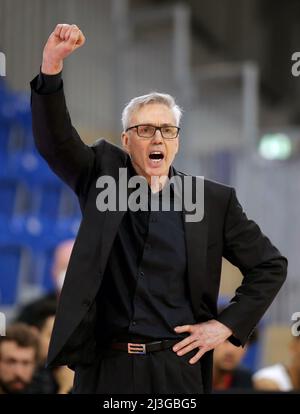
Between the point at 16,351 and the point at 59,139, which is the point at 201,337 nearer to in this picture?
the point at 59,139

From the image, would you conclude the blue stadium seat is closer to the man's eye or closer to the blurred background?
the blurred background

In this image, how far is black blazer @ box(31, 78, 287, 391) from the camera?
1.92 meters

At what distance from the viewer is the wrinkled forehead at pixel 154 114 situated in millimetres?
2021

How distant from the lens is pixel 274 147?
8125 millimetres

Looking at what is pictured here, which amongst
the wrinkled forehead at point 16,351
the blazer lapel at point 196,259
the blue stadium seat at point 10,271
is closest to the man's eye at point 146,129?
the blazer lapel at point 196,259

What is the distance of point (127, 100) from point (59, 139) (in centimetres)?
536

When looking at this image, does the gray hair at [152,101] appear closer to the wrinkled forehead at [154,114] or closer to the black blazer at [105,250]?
the wrinkled forehead at [154,114]

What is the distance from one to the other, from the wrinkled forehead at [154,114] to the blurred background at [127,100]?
2866 mm

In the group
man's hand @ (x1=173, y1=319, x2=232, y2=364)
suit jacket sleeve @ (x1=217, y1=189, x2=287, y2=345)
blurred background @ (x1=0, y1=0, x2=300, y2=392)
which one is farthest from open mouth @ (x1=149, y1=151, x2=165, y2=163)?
blurred background @ (x1=0, y1=0, x2=300, y2=392)

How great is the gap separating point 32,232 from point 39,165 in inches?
25.7

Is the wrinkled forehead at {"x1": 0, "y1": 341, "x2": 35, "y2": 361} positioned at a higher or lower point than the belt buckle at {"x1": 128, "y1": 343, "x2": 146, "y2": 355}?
lower

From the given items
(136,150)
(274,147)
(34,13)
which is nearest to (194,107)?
(274,147)

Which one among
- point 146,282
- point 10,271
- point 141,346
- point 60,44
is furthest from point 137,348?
point 10,271

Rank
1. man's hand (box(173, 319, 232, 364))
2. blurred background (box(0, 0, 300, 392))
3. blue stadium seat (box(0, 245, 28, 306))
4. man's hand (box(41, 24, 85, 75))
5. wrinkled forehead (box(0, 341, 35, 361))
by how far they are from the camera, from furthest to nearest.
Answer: blurred background (box(0, 0, 300, 392)), blue stadium seat (box(0, 245, 28, 306)), wrinkled forehead (box(0, 341, 35, 361)), man's hand (box(173, 319, 232, 364)), man's hand (box(41, 24, 85, 75))
